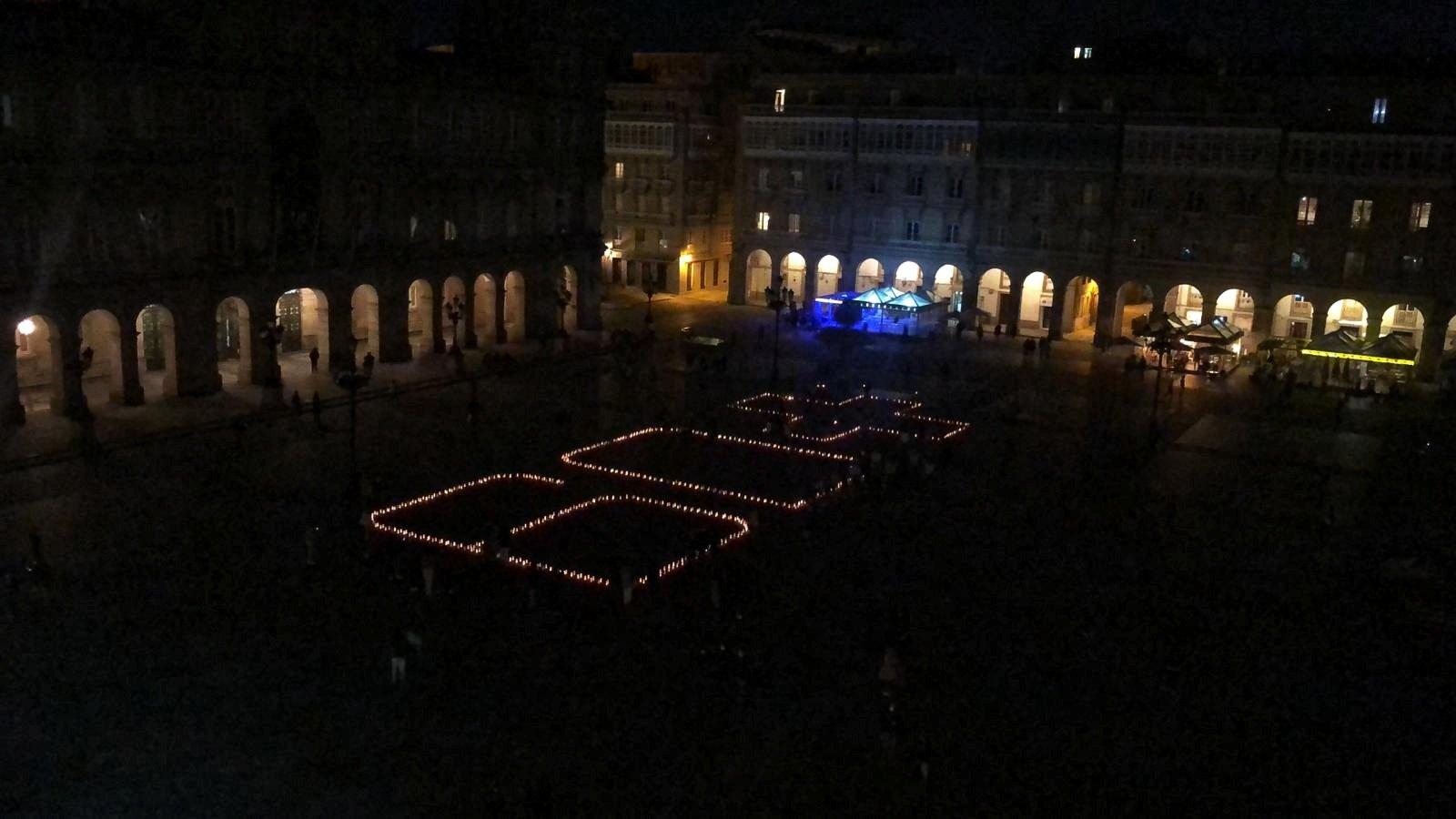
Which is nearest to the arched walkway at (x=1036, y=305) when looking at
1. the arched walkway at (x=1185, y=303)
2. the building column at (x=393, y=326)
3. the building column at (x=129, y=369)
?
the arched walkway at (x=1185, y=303)

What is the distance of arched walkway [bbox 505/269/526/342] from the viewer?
212 ft

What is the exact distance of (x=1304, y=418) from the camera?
51469 mm

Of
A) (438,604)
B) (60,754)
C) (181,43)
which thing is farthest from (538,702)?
(181,43)

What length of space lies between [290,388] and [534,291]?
17.2 meters

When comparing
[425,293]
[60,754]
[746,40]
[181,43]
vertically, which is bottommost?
[60,754]

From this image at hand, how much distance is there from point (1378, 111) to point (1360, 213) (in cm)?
545

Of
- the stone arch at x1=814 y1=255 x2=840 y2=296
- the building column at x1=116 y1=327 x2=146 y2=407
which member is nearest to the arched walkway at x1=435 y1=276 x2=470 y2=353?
the building column at x1=116 y1=327 x2=146 y2=407

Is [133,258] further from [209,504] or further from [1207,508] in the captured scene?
[1207,508]

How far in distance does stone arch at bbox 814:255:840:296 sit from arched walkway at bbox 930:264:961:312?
662 centimetres

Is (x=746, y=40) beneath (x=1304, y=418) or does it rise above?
above

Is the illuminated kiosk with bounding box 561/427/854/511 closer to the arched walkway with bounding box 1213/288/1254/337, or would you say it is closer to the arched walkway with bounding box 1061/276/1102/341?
the arched walkway with bounding box 1061/276/1102/341

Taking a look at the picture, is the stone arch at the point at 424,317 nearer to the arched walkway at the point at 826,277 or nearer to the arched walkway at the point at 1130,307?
the arched walkway at the point at 826,277

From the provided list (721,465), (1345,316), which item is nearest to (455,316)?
(721,465)

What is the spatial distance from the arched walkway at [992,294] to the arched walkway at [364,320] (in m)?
36.4
